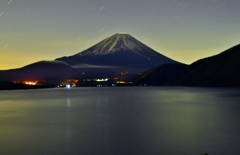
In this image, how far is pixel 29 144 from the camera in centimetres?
1573

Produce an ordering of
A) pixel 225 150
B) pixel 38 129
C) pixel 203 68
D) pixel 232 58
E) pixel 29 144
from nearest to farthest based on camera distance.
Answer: pixel 225 150 < pixel 29 144 < pixel 38 129 < pixel 232 58 < pixel 203 68

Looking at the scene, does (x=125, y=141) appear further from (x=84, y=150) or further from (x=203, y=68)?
(x=203, y=68)

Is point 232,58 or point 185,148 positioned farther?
point 232,58

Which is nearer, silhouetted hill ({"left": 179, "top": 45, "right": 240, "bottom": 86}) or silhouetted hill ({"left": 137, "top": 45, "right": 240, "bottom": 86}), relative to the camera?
silhouetted hill ({"left": 179, "top": 45, "right": 240, "bottom": 86})

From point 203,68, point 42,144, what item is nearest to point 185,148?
point 42,144

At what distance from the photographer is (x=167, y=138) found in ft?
55.7

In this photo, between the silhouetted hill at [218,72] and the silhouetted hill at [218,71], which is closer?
the silhouetted hill at [218,71]

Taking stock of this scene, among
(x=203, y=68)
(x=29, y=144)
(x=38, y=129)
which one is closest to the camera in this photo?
(x=29, y=144)

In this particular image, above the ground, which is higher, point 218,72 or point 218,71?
point 218,71

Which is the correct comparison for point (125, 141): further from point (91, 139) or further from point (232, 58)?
point (232, 58)

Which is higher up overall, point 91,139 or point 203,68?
point 203,68

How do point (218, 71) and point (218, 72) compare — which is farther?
point (218, 71)

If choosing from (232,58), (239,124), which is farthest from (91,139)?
(232,58)

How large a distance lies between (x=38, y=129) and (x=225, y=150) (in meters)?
11.2
